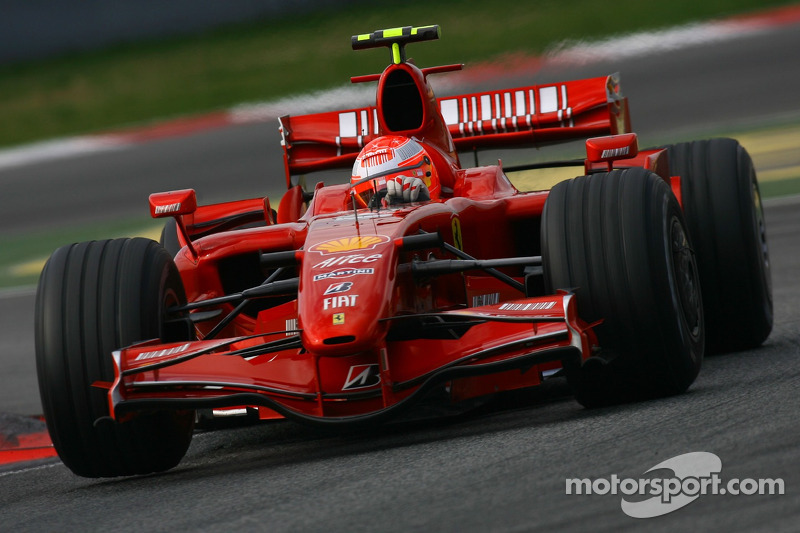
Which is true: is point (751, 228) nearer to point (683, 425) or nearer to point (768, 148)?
point (683, 425)

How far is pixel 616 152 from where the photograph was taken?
647 centimetres

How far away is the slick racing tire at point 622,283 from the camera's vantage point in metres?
5.36

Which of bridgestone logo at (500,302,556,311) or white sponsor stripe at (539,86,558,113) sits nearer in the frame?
bridgestone logo at (500,302,556,311)

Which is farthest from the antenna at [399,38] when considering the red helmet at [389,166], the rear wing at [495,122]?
the red helmet at [389,166]

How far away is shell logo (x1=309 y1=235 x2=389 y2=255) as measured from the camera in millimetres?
5574

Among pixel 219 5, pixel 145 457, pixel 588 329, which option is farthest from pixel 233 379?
pixel 219 5

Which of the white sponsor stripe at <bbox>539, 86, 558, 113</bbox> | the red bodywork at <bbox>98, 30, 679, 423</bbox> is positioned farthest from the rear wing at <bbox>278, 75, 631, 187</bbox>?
the red bodywork at <bbox>98, 30, 679, 423</bbox>

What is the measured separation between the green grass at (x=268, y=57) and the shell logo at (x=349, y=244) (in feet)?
36.6

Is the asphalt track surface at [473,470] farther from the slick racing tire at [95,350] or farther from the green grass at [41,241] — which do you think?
the green grass at [41,241]

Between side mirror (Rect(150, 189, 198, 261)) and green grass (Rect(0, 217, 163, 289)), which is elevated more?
side mirror (Rect(150, 189, 198, 261))

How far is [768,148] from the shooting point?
14.1 metres

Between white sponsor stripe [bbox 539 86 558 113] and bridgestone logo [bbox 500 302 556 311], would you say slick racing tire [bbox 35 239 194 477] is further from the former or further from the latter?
white sponsor stripe [bbox 539 86 558 113]

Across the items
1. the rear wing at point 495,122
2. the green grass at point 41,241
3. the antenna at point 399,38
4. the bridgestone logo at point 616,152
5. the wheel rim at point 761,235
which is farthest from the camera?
the green grass at point 41,241

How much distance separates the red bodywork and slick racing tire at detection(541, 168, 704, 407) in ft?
0.48
